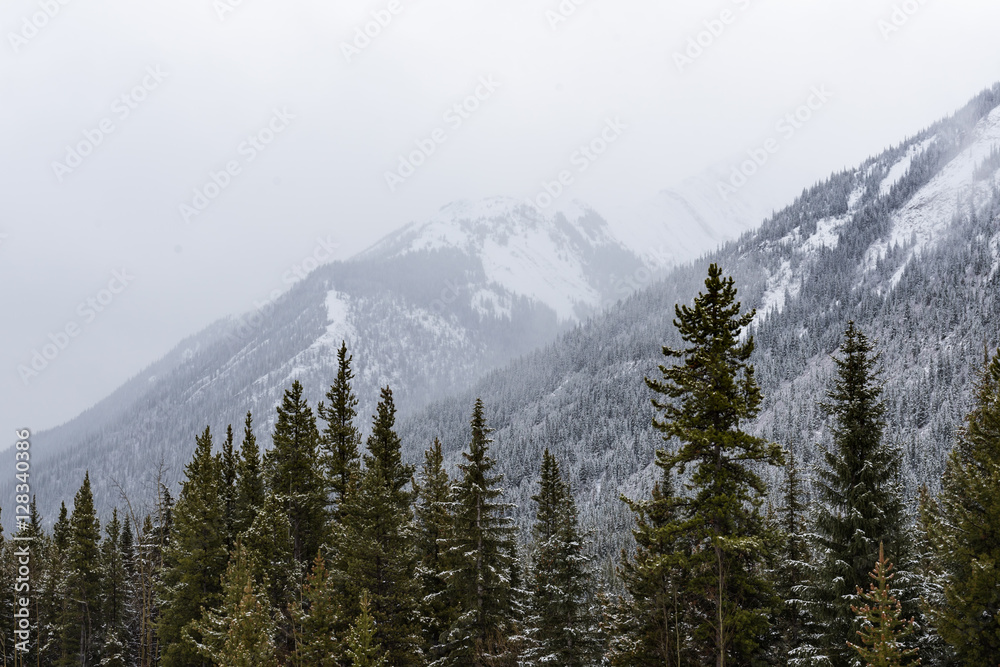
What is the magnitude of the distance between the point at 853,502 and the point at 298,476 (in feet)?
77.4

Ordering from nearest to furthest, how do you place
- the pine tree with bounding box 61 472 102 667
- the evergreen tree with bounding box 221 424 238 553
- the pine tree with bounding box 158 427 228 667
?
1. the pine tree with bounding box 158 427 228 667
2. the evergreen tree with bounding box 221 424 238 553
3. the pine tree with bounding box 61 472 102 667

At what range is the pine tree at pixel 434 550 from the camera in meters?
24.1

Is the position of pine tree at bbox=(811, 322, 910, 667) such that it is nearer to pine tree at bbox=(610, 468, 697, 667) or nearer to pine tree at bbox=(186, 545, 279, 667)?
pine tree at bbox=(610, 468, 697, 667)

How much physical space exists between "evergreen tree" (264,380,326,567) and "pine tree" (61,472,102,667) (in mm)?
19132

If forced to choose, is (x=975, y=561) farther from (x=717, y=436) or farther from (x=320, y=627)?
(x=320, y=627)

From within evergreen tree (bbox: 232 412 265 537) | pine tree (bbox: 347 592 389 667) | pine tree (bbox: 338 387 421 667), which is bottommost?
pine tree (bbox: 347 592 389 667)

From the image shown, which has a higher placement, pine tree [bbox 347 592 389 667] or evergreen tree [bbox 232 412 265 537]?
evergreen tree [bbox 232 412 265 537]

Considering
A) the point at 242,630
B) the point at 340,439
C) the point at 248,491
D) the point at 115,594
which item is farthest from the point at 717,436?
the point at 115,594

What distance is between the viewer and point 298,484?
29922mm

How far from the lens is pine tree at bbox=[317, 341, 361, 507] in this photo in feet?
92.1

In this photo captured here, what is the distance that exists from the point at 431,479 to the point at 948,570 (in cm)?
1832

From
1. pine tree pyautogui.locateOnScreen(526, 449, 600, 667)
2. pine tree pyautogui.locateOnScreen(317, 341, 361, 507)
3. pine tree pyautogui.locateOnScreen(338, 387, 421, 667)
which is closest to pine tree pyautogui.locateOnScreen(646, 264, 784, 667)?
pine tree pyautogui.locateOnScreen(526, 449, 600, 667)

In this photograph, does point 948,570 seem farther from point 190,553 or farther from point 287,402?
point 190,553

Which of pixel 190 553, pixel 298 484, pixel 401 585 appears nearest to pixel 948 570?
pixel 401 585
